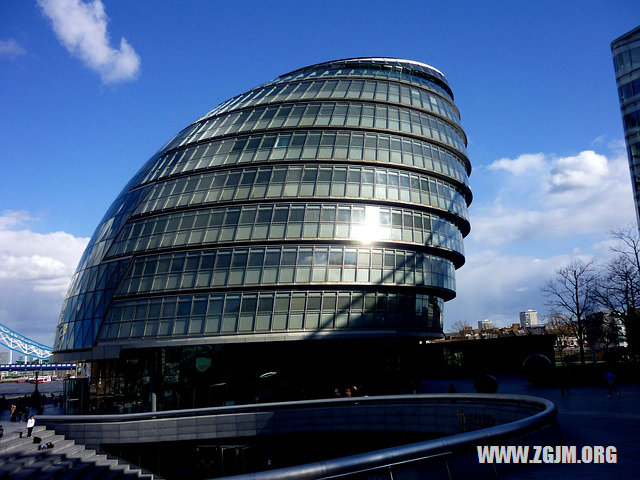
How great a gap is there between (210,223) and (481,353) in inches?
1318

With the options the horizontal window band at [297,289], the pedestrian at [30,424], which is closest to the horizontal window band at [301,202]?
the horizontal window band at [297,289]

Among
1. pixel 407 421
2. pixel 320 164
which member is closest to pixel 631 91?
pixel 320 164

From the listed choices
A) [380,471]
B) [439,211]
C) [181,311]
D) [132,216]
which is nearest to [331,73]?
[439,211]

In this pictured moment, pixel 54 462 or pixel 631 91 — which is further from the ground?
pixel 631 91

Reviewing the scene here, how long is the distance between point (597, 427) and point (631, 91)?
48.5 m

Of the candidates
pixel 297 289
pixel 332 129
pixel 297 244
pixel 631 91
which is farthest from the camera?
pixel 631 91

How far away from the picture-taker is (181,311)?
1556 inches

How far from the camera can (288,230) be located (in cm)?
4066

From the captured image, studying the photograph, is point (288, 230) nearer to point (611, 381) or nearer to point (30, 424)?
point (30, 424)

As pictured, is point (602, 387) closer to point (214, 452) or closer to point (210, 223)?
point (214, 452)

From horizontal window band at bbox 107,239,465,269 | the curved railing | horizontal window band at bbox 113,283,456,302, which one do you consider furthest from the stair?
horizontal window band at bbox 107,239,465,269

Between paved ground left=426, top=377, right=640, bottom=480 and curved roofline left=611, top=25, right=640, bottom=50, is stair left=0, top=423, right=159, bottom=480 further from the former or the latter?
curved roofline left=611, top=25, right=640, bottom=50

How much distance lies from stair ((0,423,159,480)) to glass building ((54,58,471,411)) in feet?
28.2

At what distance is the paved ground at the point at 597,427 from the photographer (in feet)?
36.6
